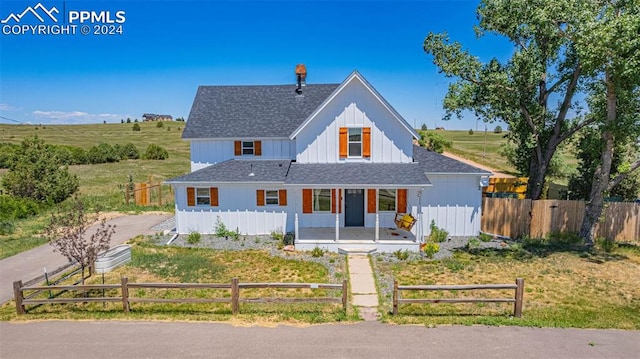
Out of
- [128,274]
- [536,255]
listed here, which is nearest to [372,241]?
[536,255]

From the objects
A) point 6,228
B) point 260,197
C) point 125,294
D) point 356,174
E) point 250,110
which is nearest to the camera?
point 125,294

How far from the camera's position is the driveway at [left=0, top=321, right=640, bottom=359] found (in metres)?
8.13

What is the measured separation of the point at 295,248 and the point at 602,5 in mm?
15994

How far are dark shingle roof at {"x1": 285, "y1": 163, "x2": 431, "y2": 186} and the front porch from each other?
2490 millimetres

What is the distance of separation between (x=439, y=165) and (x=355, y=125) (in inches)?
182

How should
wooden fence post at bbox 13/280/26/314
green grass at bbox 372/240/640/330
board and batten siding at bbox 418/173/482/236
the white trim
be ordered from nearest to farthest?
green grass at bbox 372/240/640/330
wooden fence post at bbox 13/280/26/314
the white trim
board and batten siding at bbox 418/173/482/236

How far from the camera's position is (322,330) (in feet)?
30.1

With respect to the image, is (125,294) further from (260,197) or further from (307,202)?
(307,202)

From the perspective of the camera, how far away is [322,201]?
18.6 metres

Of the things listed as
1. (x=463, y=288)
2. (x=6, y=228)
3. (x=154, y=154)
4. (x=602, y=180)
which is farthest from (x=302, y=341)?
(x=154, y=154)

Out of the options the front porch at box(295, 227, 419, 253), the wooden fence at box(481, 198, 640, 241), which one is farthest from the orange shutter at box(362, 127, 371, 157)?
the wooden fence at box(481, 198, 640, 241)

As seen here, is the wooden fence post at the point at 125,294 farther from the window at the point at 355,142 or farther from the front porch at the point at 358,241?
the window at the point at 355,142

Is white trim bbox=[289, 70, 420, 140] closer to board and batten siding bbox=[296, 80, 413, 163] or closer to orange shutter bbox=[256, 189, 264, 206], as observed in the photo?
board and batten siding bbox=[296, 80, 413, 163]

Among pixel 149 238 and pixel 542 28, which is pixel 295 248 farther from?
pixel 542 28
